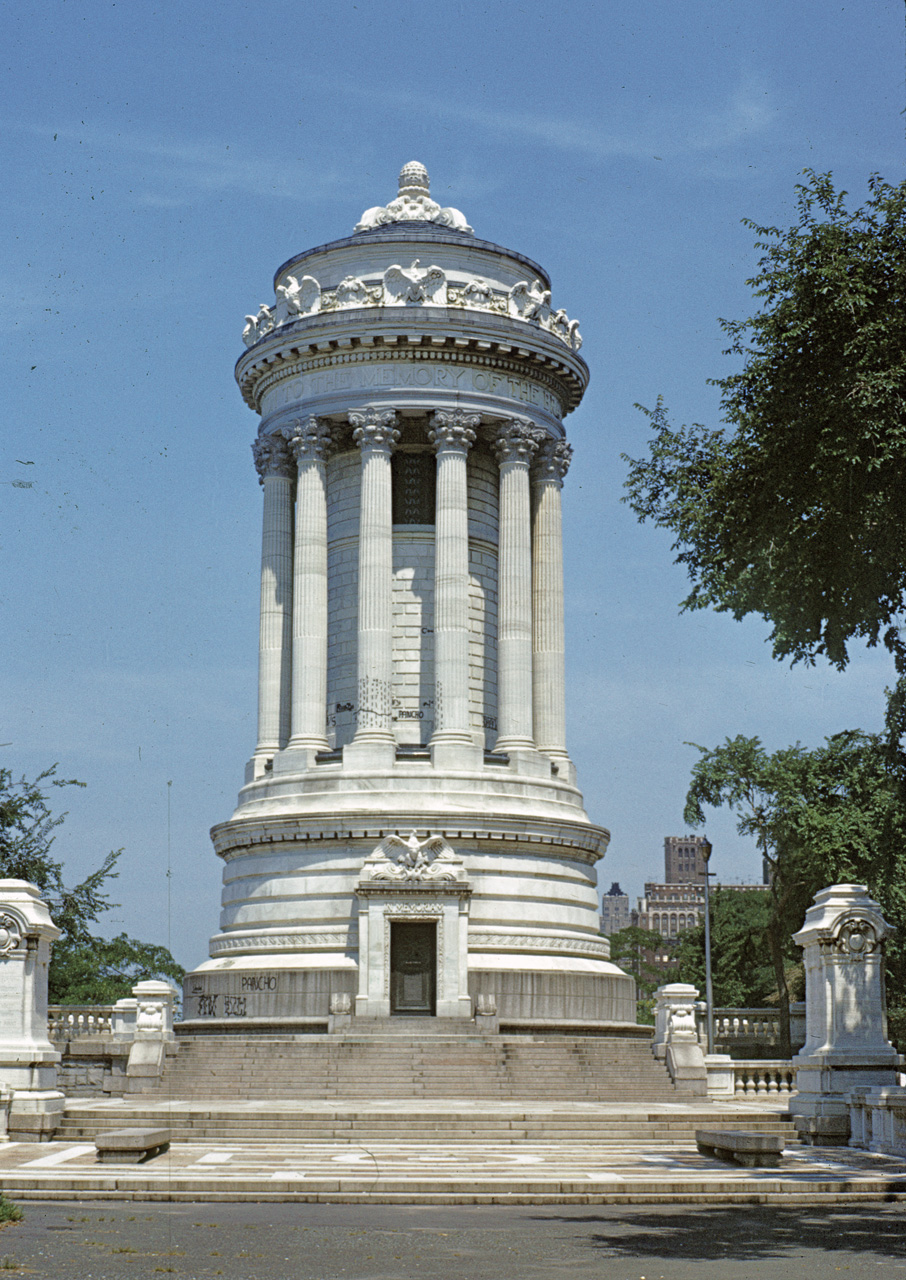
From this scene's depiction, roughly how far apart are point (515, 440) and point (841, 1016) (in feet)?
94.0

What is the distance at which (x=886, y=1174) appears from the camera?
1136 inches

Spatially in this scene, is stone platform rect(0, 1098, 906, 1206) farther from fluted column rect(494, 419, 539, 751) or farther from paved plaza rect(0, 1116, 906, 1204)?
fluted column rect(494, 419, 539, 751)

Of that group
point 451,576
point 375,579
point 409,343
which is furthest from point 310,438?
point 451,576

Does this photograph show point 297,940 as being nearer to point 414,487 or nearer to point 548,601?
point 548,601

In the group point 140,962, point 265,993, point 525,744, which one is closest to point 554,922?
point 525,744

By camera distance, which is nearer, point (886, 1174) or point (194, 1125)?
point (886, 1174)

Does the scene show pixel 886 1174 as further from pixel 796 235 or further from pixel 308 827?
pixel 308 827

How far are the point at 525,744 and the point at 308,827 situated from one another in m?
8.18

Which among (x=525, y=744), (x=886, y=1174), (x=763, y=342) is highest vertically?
(x=763, y=342)

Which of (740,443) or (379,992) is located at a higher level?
(740,443)

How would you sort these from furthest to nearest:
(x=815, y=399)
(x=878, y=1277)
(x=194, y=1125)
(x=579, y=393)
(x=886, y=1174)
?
(x=579, y=393) → (x=194, y=1125) → (x=815, y=399) → (x=886, y=1174) → (x=878, y=1277)

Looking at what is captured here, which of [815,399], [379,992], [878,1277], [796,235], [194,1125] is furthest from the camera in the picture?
[379,992]

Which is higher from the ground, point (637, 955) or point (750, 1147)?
point (637, 955)

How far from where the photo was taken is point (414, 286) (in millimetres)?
59750
